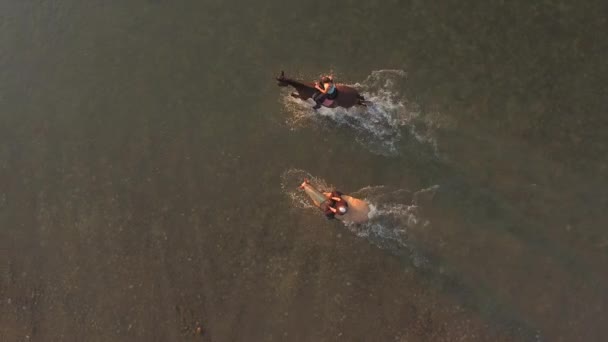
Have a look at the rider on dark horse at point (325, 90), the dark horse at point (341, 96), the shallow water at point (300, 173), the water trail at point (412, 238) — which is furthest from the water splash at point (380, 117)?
the water trail at point (412, 238)

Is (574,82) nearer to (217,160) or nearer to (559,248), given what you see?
(559,248)

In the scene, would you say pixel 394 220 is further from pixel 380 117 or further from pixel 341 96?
pixel 341 96

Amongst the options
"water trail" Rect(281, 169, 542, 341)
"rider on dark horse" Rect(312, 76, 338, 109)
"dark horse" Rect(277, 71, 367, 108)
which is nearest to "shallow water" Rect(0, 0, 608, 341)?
"water trail" Rect(281, 169, 542, 341)

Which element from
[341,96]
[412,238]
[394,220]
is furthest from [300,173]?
[412,238]

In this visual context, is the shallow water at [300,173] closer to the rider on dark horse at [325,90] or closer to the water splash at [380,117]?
the water splash at [380,117]

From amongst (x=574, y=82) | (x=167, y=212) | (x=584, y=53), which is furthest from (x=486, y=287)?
(x=167, y=212)

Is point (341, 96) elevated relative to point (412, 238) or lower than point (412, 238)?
elevated
